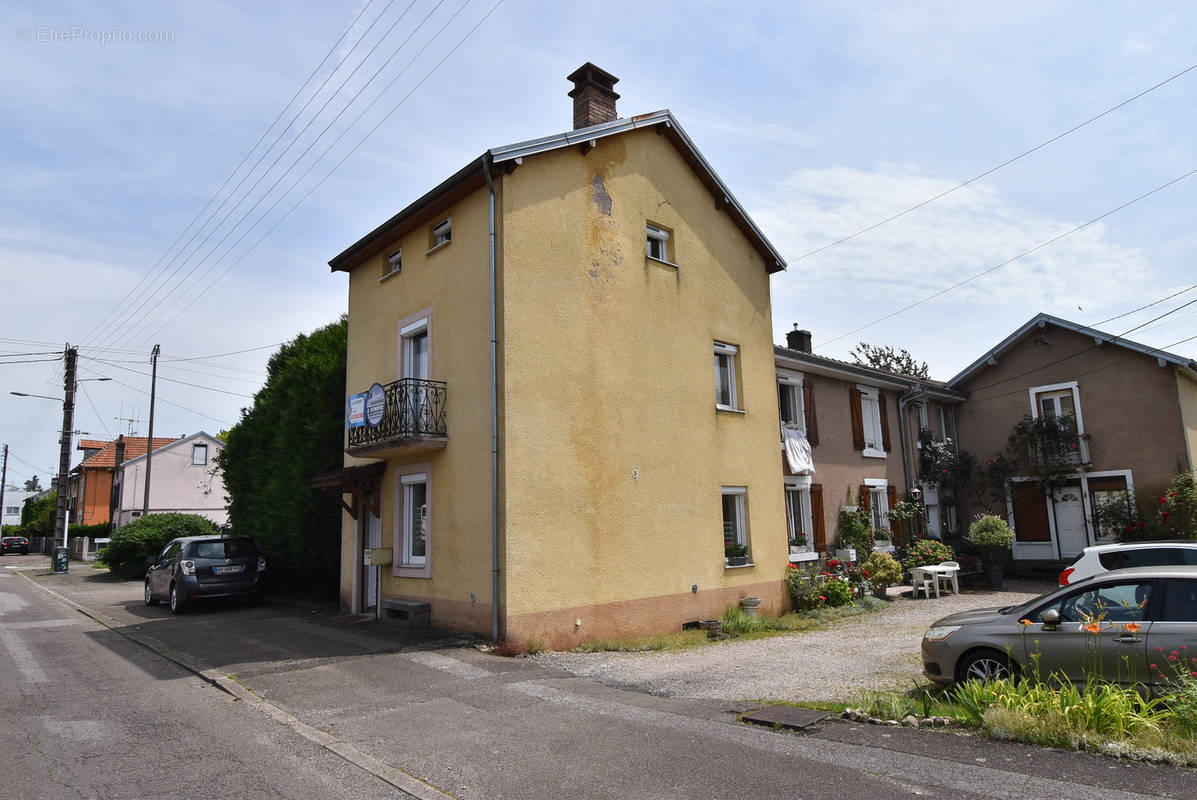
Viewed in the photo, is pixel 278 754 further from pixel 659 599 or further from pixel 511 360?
pixel 659 599

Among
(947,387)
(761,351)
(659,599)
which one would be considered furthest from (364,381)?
(947,387)

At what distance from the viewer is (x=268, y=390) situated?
19797 mm

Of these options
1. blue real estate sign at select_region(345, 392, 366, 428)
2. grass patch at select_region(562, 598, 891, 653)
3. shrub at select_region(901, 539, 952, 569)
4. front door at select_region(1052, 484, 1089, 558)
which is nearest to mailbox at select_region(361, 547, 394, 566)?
blue real estate sign at select_region(345, 392, 366, 428)

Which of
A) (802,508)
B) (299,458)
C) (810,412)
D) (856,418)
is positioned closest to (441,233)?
(299,458)

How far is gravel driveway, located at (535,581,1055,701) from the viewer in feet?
27.2

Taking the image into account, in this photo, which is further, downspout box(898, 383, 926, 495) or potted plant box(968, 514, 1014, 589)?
downspout box(898, 383, 926, 495)

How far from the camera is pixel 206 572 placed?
15.4m

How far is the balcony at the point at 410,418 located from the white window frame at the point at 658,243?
4952mm

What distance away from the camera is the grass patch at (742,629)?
11312 mm

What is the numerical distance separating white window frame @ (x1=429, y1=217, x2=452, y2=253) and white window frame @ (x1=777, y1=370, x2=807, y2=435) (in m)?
8.89

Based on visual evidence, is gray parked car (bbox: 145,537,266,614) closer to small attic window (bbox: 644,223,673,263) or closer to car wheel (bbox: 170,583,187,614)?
car wheel (bbox: 170,583,187,614)

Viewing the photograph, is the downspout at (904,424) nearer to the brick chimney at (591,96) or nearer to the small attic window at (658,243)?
the small attic window at (658,243)

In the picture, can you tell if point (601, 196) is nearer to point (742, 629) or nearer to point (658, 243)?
point (658, 243)

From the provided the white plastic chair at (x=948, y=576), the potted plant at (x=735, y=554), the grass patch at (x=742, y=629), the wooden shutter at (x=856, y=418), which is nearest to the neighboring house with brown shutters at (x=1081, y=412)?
the white plastic chair at (x=948, y=576)
